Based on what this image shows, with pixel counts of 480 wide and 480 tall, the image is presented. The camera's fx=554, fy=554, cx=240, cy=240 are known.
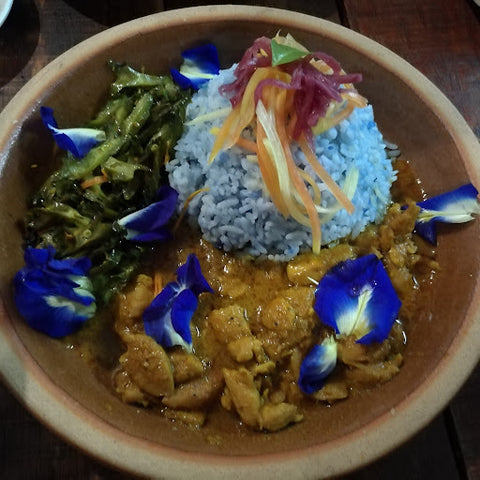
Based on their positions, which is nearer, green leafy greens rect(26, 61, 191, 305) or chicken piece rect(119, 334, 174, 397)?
chicken piece rect(119, 334, 174, 397)

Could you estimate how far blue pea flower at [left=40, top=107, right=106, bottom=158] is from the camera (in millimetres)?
1530

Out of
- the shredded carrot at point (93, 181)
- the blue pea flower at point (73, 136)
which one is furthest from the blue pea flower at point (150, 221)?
the blue pea flower at point (73, 136)

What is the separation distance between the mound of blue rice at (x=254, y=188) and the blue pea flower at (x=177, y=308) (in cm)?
18

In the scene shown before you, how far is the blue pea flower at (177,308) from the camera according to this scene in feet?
4.66

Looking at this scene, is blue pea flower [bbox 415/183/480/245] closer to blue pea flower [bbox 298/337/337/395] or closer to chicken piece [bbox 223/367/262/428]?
blue pea flower [bbox 298/337/337/395]

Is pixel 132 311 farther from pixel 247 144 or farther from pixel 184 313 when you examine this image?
pixel 247 144

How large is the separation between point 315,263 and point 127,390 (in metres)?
0.61

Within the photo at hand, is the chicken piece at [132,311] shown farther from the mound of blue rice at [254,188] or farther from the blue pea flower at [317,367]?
the blue pea flower at [317,367]

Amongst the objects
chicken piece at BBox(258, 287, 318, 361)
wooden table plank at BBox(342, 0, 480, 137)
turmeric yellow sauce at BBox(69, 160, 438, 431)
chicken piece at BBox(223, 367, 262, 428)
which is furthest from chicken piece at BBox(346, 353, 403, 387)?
wooden table plank at BBox(342, 0, 480, 137)

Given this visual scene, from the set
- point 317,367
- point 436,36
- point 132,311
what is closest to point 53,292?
point 132,311

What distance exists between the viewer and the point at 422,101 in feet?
5.61

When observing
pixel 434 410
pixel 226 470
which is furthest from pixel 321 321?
pixel 226 470

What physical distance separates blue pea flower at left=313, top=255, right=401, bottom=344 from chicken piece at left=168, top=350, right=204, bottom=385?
0.35 metres

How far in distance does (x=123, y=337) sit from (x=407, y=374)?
2.42ft
